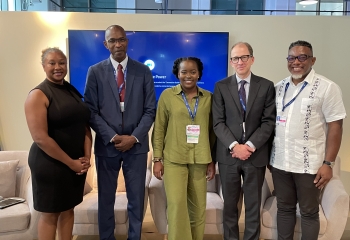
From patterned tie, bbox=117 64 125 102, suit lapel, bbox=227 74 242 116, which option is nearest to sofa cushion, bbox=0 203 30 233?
patterned tie, bbox=117 64 125 102

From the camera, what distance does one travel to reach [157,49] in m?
4.05

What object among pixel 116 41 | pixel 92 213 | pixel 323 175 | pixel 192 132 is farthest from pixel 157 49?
pixel 323 175

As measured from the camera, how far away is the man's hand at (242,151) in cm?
226

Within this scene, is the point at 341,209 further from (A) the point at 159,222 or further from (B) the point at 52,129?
(B) the point at 52,129

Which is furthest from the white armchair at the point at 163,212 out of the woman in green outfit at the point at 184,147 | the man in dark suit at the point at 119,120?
the woman in green outfit at the point at 184,147

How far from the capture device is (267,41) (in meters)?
4.13

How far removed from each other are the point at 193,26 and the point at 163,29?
1.31 feet

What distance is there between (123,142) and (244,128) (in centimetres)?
92

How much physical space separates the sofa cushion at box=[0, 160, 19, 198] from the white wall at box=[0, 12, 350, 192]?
1337 millimetres

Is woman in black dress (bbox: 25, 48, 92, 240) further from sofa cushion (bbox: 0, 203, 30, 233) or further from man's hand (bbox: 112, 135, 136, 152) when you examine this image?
sofa cushion (bbox: 0, 203, 30, 233)

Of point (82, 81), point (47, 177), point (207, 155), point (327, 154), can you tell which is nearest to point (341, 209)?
point (327, 154)

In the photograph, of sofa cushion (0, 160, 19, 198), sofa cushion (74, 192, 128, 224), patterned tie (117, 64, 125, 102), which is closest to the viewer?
patterned tie (117, 64, 125, 102)

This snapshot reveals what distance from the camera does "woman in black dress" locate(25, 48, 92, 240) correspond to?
1983 millimetres

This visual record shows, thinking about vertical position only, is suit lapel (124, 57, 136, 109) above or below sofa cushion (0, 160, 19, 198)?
above
